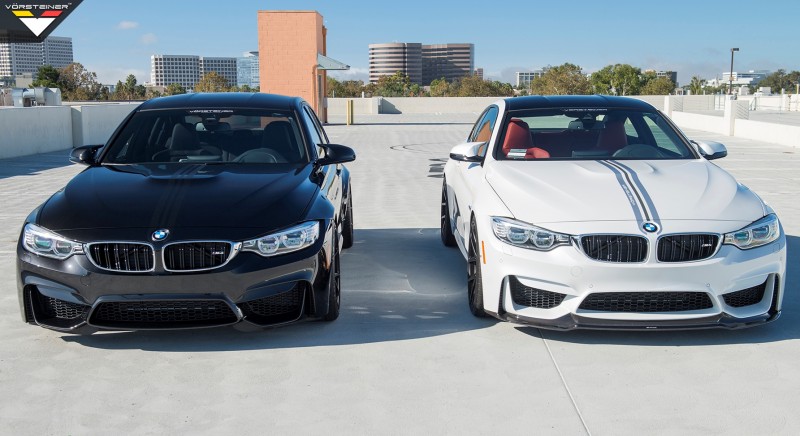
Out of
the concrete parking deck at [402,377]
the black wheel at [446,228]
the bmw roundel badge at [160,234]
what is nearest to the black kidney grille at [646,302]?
the concrete parking deck at [402,377]

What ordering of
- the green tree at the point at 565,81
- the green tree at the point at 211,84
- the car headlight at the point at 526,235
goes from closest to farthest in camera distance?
the car headlight at the point at 526,235
the green tree at the point at 211,84
the green tree at the point at 565,81

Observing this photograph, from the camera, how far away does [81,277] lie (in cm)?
448

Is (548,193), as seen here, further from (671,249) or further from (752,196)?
(752,196)

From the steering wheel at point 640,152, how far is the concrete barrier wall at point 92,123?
19.8 meters

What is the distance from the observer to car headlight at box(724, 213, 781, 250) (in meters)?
4.70

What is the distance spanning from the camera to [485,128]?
7.22m

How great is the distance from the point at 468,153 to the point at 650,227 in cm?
194

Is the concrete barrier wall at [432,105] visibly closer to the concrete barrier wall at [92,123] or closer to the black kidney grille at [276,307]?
the concrete barrier wall at [92,123]

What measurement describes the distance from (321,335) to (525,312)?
4.09 ft

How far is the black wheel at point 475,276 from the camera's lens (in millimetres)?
5168

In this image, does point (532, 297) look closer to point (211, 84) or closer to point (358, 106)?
point (358, 106)

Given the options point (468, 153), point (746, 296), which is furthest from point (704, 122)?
point (746, 296)

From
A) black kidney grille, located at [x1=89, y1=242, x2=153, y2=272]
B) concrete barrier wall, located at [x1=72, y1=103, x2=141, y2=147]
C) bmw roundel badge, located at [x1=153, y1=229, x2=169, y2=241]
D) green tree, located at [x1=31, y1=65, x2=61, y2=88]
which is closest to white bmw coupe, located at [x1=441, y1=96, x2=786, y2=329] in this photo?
bmw roundel badge, located at [x1=153, y1=229, x2=169, y2=241]

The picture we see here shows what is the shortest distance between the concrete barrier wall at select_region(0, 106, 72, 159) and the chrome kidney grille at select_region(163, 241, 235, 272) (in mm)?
16644
